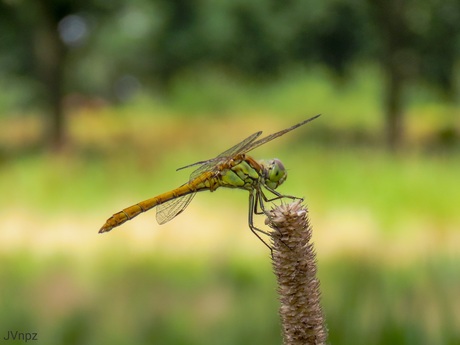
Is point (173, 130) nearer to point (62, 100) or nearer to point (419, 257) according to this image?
point (62, 100)

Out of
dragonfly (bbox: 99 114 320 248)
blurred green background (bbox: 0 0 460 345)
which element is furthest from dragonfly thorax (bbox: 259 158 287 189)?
blurred green background (bbox: 0 0 460 345)

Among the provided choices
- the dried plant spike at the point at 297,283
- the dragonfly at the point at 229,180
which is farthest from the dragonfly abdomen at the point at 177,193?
the dried plant spike at the point at 297,283

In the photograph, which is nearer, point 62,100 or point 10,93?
point 62,100

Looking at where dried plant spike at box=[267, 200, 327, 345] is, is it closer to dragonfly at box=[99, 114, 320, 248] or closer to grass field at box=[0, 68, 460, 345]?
dragonfly at box=[99, 114, 320, 248]

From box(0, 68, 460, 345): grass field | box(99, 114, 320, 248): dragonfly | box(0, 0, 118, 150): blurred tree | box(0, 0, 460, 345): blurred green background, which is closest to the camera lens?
box(99, 114, 320, 248): dragonfly

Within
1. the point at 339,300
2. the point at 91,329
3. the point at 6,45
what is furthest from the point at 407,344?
the point at 6,45

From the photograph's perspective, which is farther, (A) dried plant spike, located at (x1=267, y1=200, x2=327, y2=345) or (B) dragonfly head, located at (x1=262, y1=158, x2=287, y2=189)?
(B) dragonfly head, located at (x1=262, y1=158, x2=287, y2=189)
